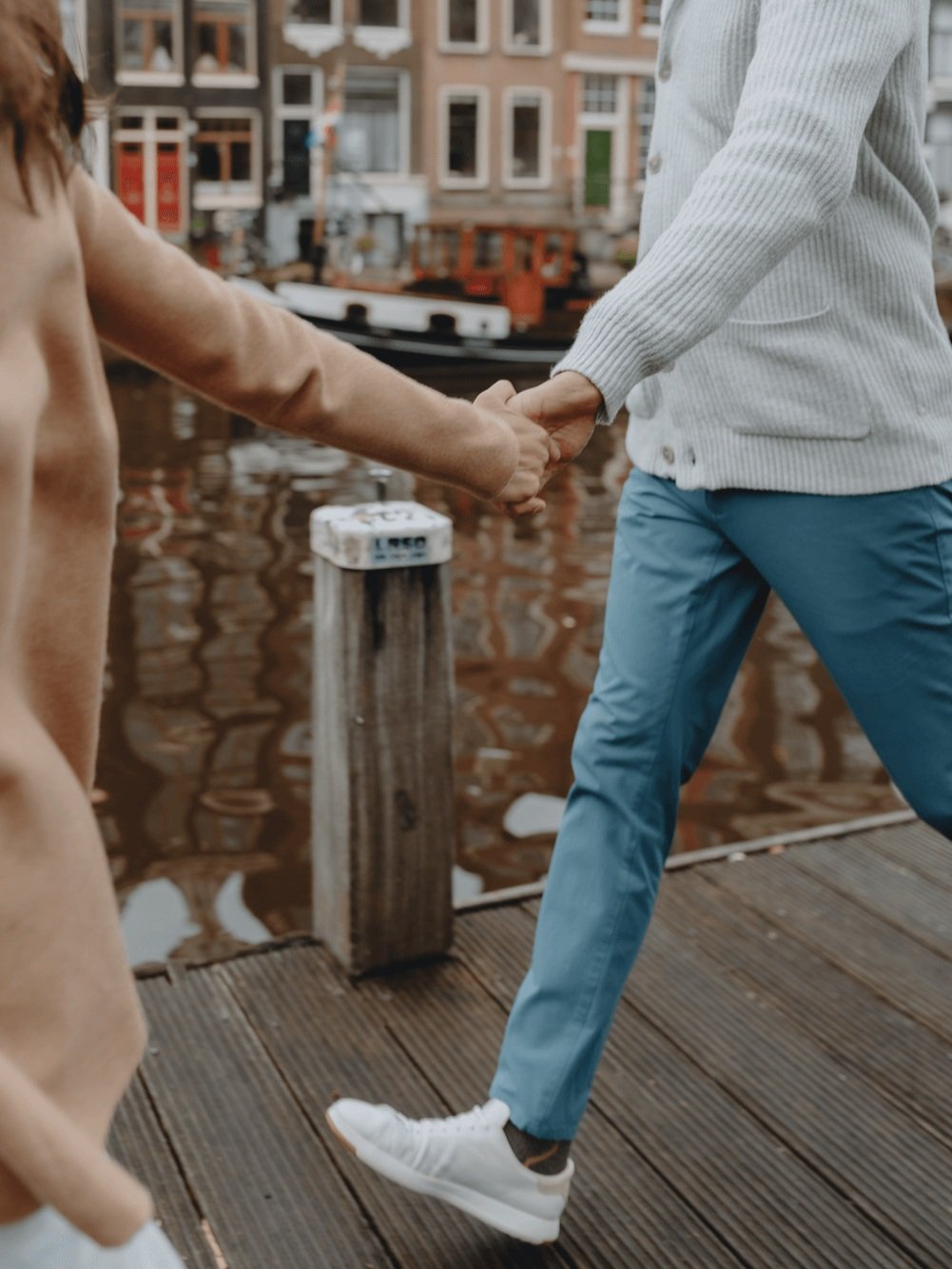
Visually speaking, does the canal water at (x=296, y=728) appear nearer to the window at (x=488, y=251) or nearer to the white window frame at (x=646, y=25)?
the window at (x=488, y=251)

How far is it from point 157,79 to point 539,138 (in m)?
7.45

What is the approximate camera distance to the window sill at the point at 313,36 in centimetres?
3050

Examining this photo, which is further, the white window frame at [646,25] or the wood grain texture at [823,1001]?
the white window frame at [646,25]

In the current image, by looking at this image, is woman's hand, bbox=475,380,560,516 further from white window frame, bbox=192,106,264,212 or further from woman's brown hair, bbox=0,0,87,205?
white window frame, bbox=192,106,264,212

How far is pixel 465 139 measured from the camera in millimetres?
32125

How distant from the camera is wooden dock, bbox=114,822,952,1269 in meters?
2.11

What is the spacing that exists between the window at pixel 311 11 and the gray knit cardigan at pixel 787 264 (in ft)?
101

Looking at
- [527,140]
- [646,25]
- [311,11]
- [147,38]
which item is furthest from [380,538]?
[646,25]

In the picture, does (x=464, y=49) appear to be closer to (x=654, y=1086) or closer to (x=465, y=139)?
(x=465, y=139)

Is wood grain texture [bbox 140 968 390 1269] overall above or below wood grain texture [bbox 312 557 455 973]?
below

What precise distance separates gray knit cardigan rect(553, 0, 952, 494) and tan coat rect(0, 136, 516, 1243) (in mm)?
672

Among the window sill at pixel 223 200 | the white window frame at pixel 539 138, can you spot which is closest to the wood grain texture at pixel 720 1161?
the window sill at pixel 223 200

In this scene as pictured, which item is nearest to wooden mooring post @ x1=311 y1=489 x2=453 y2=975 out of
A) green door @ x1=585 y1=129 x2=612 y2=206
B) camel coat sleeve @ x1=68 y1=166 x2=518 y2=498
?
camel coat sleeve @ x1=68 y1=166 x2=518 y2=498

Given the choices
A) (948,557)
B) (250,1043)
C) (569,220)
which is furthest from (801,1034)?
(569,220)
